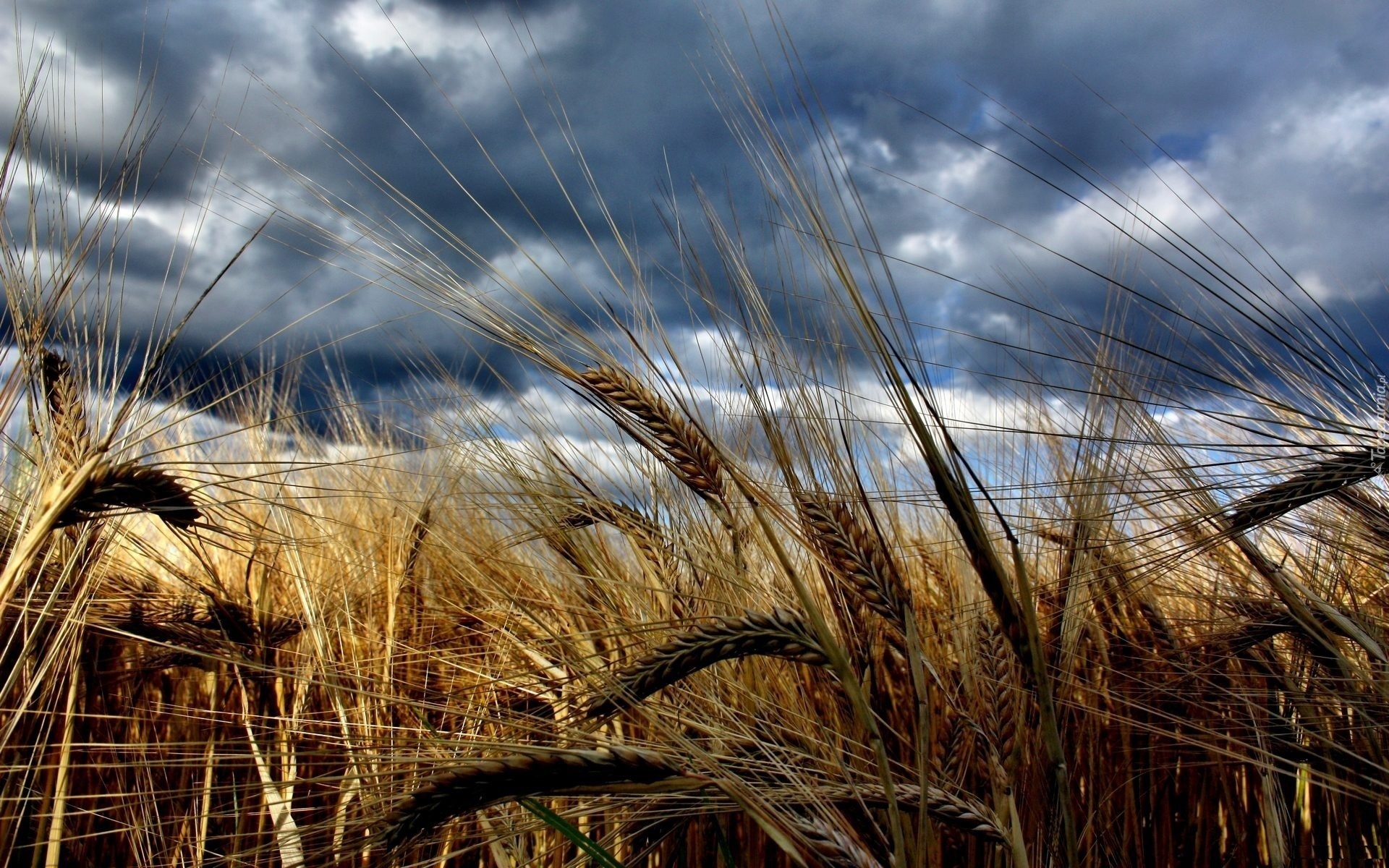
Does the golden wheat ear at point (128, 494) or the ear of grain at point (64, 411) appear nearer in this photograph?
the golden wheat ear at point (128, 494)

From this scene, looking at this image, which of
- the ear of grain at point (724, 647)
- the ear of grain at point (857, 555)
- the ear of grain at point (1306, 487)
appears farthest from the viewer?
the ear of grain at point (1306, 487)

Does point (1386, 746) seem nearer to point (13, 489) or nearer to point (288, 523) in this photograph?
point (288, 523)

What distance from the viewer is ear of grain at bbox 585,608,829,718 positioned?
998 mm

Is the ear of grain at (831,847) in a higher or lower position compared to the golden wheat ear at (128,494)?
lower

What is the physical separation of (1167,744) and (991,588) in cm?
105

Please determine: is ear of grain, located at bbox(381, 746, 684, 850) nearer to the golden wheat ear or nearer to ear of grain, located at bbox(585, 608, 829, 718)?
ear of grain, located at bbox(585, 608, 829, 718)

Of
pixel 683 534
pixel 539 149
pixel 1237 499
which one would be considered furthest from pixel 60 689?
pixel 1237 499

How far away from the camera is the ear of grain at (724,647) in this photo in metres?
1.00

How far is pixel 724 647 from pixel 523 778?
0.26 meters

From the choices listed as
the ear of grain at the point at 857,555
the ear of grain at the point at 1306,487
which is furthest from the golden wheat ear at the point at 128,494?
the ear of grain at the point at 1306,487

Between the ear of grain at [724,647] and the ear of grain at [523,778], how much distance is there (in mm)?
110

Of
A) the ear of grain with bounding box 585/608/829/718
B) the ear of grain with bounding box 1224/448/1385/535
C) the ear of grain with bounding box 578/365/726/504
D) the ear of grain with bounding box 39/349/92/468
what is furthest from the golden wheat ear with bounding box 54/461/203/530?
the ear of grain with bounding box 1224/448/1385/535

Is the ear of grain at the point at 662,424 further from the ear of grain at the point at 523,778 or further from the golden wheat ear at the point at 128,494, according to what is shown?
the golden wheat ear at the point at 128,494

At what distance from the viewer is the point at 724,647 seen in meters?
1.00
